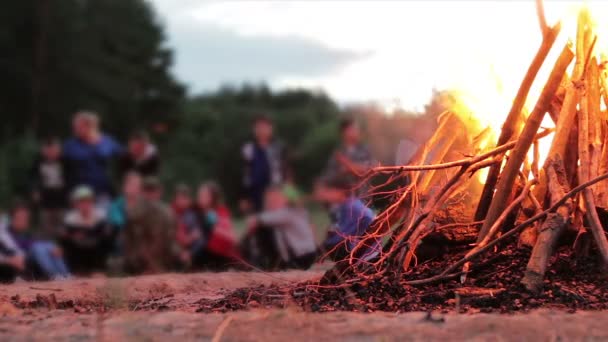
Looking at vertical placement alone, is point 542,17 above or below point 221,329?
above

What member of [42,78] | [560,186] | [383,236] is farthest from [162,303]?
[42,78]

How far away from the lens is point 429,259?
5.17 meters

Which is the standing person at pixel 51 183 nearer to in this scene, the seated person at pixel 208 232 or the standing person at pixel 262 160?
the seated person at pixel 208 232

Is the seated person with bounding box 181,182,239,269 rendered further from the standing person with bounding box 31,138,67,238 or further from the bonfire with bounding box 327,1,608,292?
the bonfire with bounding box 327,1,608,292

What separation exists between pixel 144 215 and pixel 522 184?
567 centimetres

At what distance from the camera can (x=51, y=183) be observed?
12008 mm

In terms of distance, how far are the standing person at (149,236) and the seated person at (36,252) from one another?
2.46 feet

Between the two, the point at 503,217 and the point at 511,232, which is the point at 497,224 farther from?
the point at 511,232

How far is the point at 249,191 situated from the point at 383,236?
727 cm

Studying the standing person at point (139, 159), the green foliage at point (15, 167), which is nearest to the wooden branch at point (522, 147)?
the standing person at point (139, 159)

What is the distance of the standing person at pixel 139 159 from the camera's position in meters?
11.8

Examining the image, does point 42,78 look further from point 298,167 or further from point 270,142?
point 270,142

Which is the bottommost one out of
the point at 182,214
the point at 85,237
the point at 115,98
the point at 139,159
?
the point at 85,237

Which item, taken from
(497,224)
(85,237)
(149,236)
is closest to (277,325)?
(497,224)
